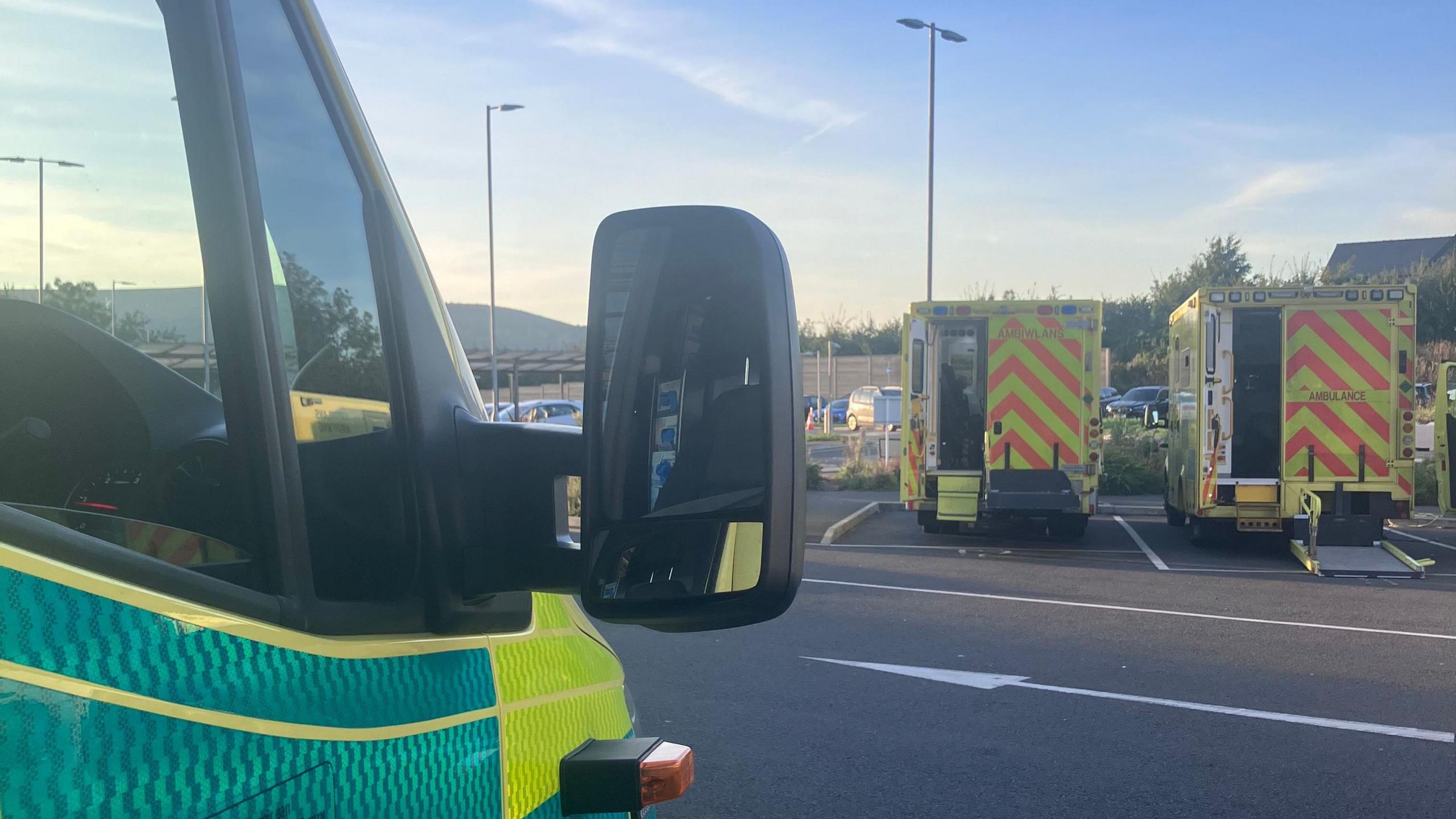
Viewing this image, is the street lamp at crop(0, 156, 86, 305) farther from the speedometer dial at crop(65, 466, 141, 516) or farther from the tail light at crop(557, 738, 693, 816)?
the tail light at crop(557, 738, 693, 816)

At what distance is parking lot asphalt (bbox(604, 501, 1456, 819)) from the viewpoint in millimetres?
4660

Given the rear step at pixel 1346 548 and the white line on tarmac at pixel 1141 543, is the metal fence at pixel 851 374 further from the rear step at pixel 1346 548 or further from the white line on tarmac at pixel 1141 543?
the rear step at pixel 1346 548

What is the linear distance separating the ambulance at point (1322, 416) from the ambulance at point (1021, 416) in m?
1.20

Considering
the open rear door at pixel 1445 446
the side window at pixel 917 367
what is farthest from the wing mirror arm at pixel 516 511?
the side window at pixel 917 367

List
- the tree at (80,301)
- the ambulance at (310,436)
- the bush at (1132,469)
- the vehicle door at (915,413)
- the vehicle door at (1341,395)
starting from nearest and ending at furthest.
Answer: the ambulance at (310,436)
the tree at (80,301)
the vehicle door at (1341,395)
the vehicle door at (915,413)
the bush at (1132,469)

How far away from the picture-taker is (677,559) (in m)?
1.38

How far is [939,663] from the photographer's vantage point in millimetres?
6949

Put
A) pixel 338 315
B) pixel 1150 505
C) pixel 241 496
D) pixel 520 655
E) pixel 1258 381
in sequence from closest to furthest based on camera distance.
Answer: pixel 241 496 < pixel 338 315 < pixel 520 655 < pixel 1258 381 < pixel 1150 505

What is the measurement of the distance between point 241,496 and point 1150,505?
16605mm

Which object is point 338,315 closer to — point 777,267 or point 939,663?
point 777,267

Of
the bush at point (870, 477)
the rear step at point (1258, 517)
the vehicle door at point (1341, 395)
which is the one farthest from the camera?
the bush at point (870, 477)

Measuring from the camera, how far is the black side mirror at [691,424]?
51.2 inches

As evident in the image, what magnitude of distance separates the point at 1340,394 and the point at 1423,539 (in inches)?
101

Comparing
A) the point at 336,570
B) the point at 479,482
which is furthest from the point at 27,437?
the point at 479,482
